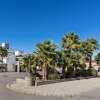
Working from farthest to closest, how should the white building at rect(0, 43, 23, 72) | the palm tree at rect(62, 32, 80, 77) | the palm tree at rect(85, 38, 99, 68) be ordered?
the white building at rect(0, 43, 23, 72)
the palm tree at rect(85, 38, 99, 68)
the palm tree at rect(62, 32, 80, 77)

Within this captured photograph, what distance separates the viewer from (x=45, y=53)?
44.4 metres

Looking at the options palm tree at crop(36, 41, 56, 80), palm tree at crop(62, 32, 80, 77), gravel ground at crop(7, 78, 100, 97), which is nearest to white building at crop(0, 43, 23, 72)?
palm tree at crop(62, 32, 80, 77)

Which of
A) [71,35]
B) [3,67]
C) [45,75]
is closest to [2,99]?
[45,75]

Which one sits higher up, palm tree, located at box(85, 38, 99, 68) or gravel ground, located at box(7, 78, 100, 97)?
palm tree, located at box(85, 38, 99, 68)

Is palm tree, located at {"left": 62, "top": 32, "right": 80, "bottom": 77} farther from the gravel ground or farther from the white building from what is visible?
the white building

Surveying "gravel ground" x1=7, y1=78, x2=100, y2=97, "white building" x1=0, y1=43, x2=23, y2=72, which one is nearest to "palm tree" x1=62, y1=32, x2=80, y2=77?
"gravel ground" x1=7, y1=78, x2=100, y2=97

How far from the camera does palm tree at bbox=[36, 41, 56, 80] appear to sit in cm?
4375

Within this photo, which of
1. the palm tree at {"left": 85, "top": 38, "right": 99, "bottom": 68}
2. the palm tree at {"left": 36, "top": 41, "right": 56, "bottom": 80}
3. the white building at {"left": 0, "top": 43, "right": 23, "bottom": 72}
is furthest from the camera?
the white building at {"left": 0, "top": 43, "right": 23, "bottom": 72}

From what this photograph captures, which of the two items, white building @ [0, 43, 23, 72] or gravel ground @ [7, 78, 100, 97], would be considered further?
white building @ [0, 43, 23, 72]

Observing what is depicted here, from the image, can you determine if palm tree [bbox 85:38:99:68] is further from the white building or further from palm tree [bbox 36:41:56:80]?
the white building

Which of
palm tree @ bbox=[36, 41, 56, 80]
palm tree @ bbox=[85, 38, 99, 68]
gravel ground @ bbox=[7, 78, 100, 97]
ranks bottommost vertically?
gravel ground @ bbox=[7, 78, 100, 97]

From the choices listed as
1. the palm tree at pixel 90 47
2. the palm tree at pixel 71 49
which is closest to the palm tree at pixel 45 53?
the palm tree at pixel 71 49

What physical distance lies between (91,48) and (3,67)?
35.4m

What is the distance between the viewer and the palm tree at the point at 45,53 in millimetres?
43750
